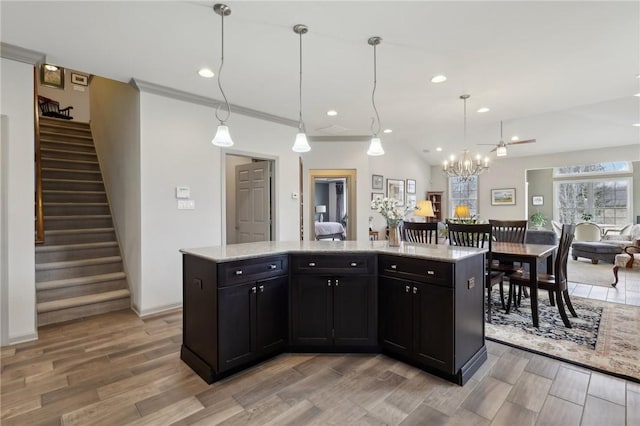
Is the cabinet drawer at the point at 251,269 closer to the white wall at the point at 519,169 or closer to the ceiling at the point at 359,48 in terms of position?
the ceiling at the point at 359,48

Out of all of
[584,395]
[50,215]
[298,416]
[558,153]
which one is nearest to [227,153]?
[50,215]

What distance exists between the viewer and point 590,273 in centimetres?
595

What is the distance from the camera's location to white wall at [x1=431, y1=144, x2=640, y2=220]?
7719mm

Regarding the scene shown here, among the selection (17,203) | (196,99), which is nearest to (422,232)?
(196,99)

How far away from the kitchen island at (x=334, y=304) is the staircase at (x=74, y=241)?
190 cm

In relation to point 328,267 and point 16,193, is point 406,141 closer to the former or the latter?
point 328,267

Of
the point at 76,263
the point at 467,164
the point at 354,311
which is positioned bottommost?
the point at 354,311

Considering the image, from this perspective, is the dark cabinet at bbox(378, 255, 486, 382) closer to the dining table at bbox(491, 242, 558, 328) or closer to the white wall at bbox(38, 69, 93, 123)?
the dining table at bbox(491, 242, 558, 328)

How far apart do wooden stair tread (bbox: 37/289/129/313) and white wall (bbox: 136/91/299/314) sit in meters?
0.40

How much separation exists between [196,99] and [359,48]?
223cm

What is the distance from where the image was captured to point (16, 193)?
2.96 m

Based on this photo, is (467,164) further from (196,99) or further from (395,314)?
(196,99)

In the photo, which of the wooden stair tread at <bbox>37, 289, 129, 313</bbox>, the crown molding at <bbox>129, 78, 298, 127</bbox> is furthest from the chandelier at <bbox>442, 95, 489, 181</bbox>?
the wooden stair tread at <bbox>37, 289, 129, 313</bbox>

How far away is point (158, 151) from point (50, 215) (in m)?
2.06
